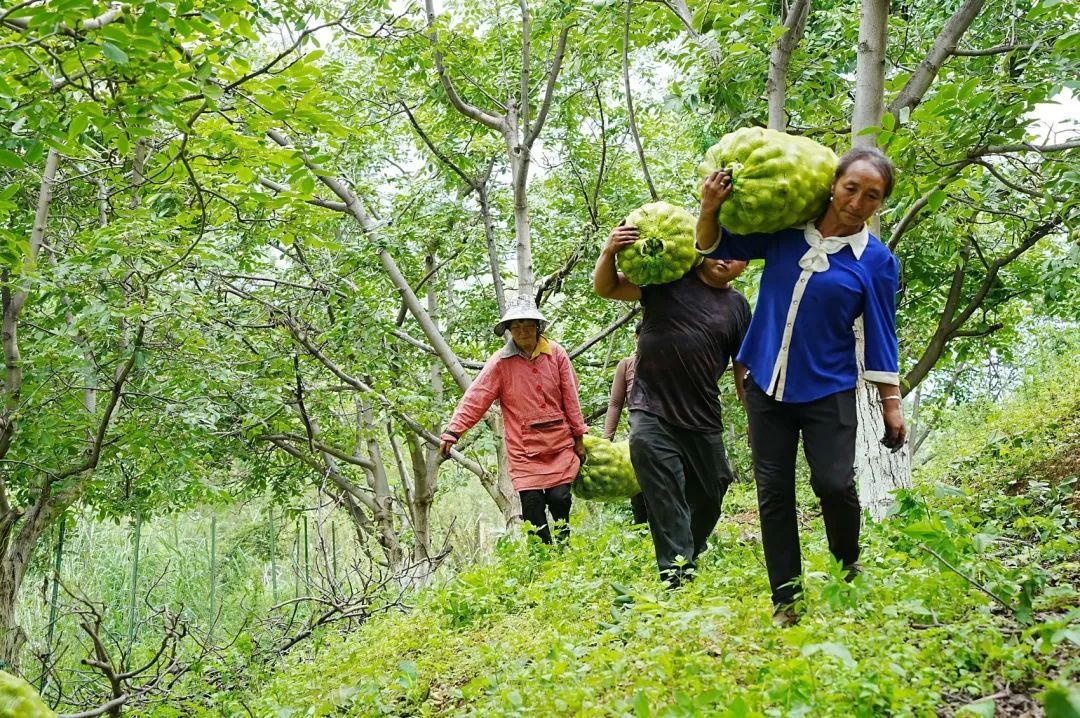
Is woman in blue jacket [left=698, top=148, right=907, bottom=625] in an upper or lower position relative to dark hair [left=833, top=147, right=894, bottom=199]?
lower

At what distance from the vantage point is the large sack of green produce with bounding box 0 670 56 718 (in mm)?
1414

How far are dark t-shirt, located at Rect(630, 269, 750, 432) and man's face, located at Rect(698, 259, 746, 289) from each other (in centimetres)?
4

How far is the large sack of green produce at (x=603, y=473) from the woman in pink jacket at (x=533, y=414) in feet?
0.40

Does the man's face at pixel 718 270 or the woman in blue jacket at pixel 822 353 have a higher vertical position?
the man's face at pixel 718 270

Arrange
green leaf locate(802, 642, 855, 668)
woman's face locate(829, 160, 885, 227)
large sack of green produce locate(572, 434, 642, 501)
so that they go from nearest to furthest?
green leaf locate(802, 642, 855, 668) < woman's face locate(829, 160, 885, 227) < large sack of green produce locate(572, 434, 642, 501)

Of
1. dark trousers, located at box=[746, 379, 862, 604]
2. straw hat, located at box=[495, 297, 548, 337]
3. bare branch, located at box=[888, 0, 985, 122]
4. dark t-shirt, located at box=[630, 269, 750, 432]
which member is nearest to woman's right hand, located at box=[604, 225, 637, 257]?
dark t-shirt, located at box=[630, 269, 750, 432]

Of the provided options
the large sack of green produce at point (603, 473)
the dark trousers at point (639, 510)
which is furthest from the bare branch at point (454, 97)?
the dark trousers at point (639, 510)

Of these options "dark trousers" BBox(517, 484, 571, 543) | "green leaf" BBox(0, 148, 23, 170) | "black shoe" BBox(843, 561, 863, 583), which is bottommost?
"black shoe" BBox(843, 561, 863, 583)

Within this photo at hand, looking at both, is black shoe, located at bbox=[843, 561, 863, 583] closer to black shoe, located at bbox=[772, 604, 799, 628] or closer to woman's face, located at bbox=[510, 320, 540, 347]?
black shoe, located at bbox=[772, 604, 799, 628]

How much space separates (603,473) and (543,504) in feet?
1.51

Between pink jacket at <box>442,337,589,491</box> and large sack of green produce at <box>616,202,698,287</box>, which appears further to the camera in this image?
pink jacket at <box>442,337,589,491</box>

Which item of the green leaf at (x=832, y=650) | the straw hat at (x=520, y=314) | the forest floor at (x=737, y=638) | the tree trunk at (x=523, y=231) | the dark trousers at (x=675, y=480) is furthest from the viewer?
the tree trunk at (x=523, y=231)

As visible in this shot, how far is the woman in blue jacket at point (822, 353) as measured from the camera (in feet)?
11.0

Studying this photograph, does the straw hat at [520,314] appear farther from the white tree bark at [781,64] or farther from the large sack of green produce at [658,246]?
the white tree bark at [781,64]
